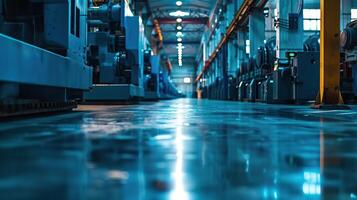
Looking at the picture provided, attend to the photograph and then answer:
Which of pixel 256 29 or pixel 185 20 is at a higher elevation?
pixel 185 20

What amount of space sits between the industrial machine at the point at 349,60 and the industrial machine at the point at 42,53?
20.3 feet

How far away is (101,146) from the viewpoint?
1632 mm

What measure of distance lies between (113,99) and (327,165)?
6722mm

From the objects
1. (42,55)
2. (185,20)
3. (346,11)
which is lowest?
(42,55)

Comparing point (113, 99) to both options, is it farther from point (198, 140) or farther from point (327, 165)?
point (327, 165)

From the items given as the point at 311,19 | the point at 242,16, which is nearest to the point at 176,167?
the point at 242,16

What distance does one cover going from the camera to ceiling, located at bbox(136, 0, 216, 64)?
78.7ft

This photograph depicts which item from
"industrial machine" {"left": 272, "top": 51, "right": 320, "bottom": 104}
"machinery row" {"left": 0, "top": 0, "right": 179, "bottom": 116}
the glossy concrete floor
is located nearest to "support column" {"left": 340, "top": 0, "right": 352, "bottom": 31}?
"industrial machine" {"left": 272, "top": 51, "right": 320, "bottom": 104}

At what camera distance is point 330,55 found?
Answer: 600cm

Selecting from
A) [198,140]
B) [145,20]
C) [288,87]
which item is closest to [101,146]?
[198,140]

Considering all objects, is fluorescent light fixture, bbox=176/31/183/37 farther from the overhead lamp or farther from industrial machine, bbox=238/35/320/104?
industrial machine, bbox=238/35/320/104

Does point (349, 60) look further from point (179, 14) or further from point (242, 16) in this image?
point (179, 14)

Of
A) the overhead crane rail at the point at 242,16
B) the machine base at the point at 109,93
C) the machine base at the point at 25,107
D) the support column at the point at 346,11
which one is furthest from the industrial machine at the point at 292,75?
the support column at the point at 346,11

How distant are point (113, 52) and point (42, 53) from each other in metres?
4.78
